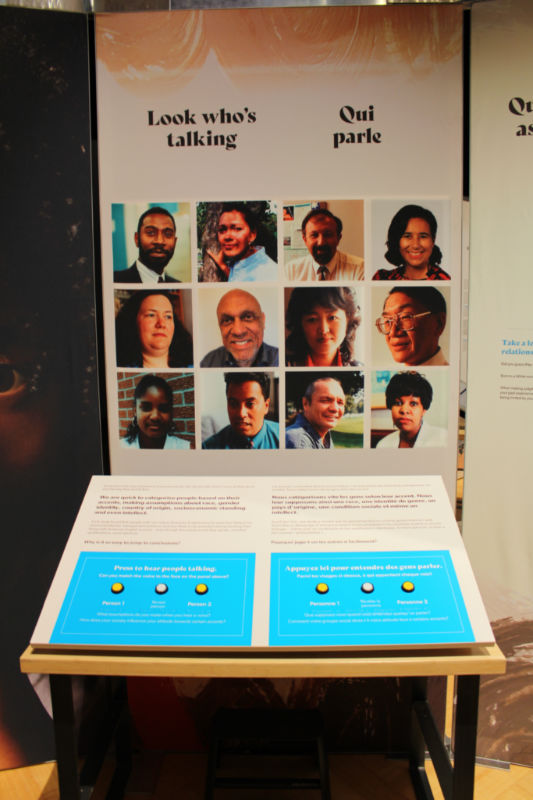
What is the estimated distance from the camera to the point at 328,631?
1354 millimetres

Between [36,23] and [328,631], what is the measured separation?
2040 mm

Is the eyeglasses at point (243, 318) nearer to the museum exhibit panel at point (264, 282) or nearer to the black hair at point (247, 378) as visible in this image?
the museum exhibit panel at point (264, 282)

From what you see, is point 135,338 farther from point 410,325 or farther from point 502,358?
point 502,358

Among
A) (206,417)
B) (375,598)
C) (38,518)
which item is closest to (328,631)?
(375,598)

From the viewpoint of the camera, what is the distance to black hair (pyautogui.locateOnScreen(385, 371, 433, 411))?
1908mm

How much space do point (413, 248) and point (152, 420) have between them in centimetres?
108

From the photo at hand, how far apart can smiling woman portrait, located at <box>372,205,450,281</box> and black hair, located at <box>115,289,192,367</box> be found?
70cm

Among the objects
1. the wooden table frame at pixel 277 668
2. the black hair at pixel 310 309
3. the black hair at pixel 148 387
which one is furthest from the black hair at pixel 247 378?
the wooden table frame at pixel 277 668

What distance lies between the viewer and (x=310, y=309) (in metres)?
1.89

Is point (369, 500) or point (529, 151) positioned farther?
point (529, 151)

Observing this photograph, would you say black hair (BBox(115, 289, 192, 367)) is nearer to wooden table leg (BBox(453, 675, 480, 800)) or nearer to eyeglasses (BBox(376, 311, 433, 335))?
eyeglasses (BBox(376, 311, 433, 335))

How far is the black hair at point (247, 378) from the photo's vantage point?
1913 mm

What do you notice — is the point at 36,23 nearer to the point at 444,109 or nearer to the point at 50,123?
the point at 50,123

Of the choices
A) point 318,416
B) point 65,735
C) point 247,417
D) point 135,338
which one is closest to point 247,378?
point 247,417
